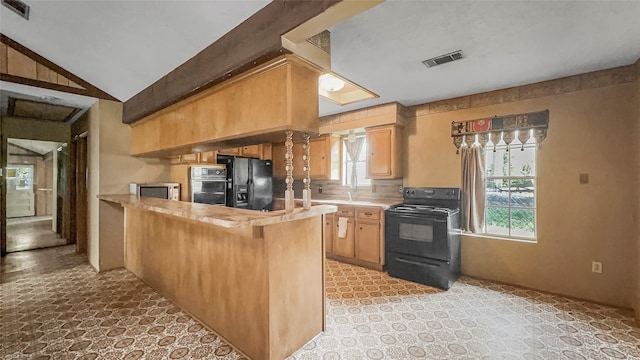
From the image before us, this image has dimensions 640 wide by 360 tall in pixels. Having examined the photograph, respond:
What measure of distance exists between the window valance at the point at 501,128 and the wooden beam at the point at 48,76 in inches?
196

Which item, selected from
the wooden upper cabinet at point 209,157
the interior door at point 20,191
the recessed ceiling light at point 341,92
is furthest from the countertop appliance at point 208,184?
the interior door at point 20,191

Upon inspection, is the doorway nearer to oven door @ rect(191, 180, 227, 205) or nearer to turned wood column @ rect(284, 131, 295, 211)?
oven door @ rect(191, 180, 227, 205)

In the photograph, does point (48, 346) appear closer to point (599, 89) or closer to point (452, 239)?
point (452, 239)

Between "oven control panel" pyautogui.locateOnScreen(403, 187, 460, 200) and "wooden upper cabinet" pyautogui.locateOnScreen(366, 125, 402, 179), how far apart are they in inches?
12.1

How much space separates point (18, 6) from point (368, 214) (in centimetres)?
427

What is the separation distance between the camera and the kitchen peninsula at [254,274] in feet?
6.08

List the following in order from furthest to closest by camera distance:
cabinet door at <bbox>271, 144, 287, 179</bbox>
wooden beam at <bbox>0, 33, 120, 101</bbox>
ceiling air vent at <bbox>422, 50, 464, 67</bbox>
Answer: cabinet door at <bbox>271, 144, 287, 179</bbox> → wooden beam at <bbox>0, 33, 120, 101</bbox> → ceiling air vent at <bbox>422, 50, 464, 67</bbox>

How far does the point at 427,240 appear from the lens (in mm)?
3422

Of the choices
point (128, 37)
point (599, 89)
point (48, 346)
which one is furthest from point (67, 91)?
point (599, 89)

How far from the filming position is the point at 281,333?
1926 millimetres

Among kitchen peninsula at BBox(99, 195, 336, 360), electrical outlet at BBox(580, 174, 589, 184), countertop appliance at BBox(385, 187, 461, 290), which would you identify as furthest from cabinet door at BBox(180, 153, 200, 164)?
electrical outlet at BBox(580, 174, 589, 184)

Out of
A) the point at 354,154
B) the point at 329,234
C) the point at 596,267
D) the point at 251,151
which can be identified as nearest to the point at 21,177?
the point at 251,151

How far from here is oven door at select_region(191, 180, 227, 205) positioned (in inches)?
163

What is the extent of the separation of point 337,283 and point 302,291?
4.66 feet
